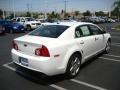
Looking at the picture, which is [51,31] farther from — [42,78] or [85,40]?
[42,78]

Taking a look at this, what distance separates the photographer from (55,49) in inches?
196

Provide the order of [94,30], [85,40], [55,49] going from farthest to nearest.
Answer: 1. [94,30]
2. [85,40]
3. [55,49]

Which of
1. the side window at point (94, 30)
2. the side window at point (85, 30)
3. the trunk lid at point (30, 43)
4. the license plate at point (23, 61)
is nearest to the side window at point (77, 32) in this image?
the side window at point (85, 30)

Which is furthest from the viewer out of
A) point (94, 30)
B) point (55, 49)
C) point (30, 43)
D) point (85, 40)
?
point (94, 30)

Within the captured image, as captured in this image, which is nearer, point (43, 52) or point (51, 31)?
point (43, 52)

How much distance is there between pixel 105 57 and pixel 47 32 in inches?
137

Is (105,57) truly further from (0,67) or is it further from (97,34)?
(0,67)

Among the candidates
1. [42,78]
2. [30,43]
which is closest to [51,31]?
[30,43]

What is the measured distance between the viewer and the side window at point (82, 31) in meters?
6.07

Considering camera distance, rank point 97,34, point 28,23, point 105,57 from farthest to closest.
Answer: point 28,23 → point 105,57 → point 97,34

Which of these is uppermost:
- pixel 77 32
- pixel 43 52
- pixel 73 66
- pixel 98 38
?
pixel 77 32

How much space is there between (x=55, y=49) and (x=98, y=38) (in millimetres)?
2862

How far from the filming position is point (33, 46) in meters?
5.09

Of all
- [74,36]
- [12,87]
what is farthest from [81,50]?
[12,87]
